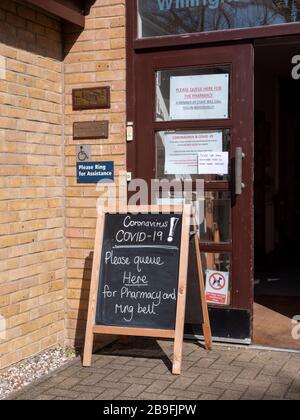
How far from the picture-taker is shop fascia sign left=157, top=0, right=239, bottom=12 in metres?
5.16

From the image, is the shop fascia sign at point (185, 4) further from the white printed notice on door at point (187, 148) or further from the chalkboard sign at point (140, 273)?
Answer: the chalkboard sign at point (140, 273)

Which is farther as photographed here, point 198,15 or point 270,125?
A: point 270,125

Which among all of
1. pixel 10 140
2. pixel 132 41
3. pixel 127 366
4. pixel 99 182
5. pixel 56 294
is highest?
pixel 132 41

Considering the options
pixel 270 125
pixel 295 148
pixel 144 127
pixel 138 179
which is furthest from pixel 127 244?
pixel 295 148

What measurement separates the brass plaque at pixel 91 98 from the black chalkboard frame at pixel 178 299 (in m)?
1.08

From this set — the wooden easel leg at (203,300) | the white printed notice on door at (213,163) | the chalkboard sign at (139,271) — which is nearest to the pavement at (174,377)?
the wooden easel leg at (203,300)

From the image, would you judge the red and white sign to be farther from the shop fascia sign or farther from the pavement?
the shop fascia sign

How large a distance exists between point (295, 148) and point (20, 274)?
879cm

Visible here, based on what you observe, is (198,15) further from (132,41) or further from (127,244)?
(127,244)

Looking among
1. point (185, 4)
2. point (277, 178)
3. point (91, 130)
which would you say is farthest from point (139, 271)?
point (277, 178)

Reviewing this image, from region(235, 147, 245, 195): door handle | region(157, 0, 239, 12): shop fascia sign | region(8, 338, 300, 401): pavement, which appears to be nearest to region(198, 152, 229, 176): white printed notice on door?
region(235, 147, 245, 195): door handle

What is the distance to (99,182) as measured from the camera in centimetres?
545

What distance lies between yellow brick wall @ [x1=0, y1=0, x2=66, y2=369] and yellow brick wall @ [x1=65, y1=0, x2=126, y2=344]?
3.2 inches

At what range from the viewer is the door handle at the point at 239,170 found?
16.3 feet
